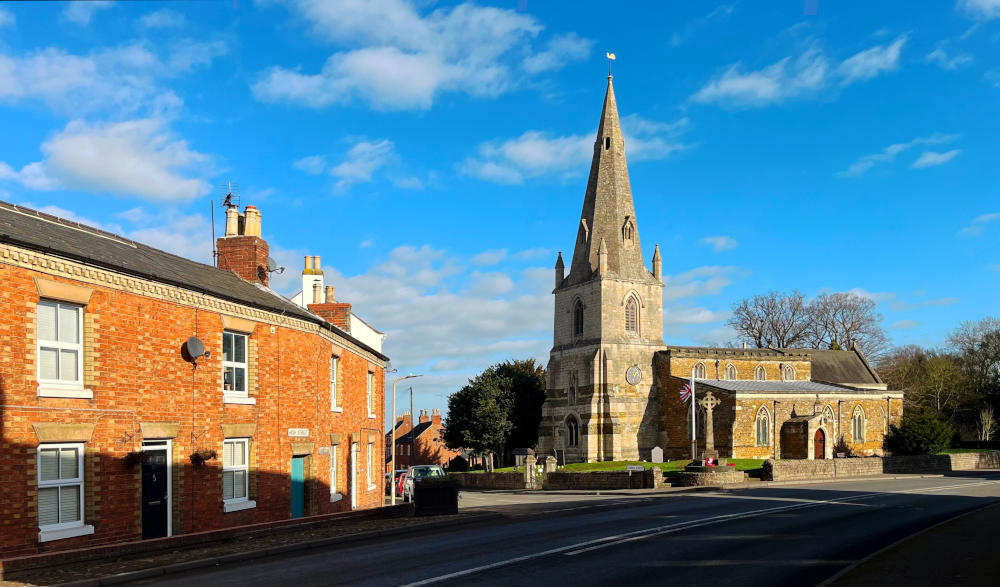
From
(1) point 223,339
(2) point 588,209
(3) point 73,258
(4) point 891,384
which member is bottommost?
(4) point 891,384

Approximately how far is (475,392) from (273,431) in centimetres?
5383

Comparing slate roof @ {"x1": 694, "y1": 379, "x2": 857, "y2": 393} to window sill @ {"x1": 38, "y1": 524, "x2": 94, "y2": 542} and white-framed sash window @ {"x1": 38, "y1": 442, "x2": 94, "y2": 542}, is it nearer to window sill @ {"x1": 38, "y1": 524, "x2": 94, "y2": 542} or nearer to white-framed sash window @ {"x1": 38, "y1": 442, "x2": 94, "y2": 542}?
window sill @ {"x1": 38, "y1": 524, "x2": 94, "y2": 542}

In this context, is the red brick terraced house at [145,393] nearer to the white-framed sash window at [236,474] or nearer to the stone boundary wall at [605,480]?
the white-framed sash window at [236,474]

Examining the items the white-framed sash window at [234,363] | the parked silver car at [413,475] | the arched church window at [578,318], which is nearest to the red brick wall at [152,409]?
the white-framed sash window at [234,363]

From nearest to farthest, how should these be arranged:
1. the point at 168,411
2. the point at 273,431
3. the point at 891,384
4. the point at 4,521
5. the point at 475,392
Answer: the point at 4,521 < the point at 168,411 < the point at 273,431 < the point at 475,392 < the point at 891,384

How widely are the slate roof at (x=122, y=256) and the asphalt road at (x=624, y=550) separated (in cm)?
606

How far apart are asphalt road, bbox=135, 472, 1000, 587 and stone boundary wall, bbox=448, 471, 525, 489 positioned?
23188mm

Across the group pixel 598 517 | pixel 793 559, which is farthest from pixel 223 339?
pixel 793 559

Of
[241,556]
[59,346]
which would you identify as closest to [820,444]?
[241,556]

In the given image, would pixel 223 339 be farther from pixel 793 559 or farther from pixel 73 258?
pixel 793 559

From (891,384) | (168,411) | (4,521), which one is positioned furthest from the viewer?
(891,384)

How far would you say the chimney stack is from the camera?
24406mm

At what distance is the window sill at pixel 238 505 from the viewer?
1852 centimetres

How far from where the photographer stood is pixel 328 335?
23953mm
